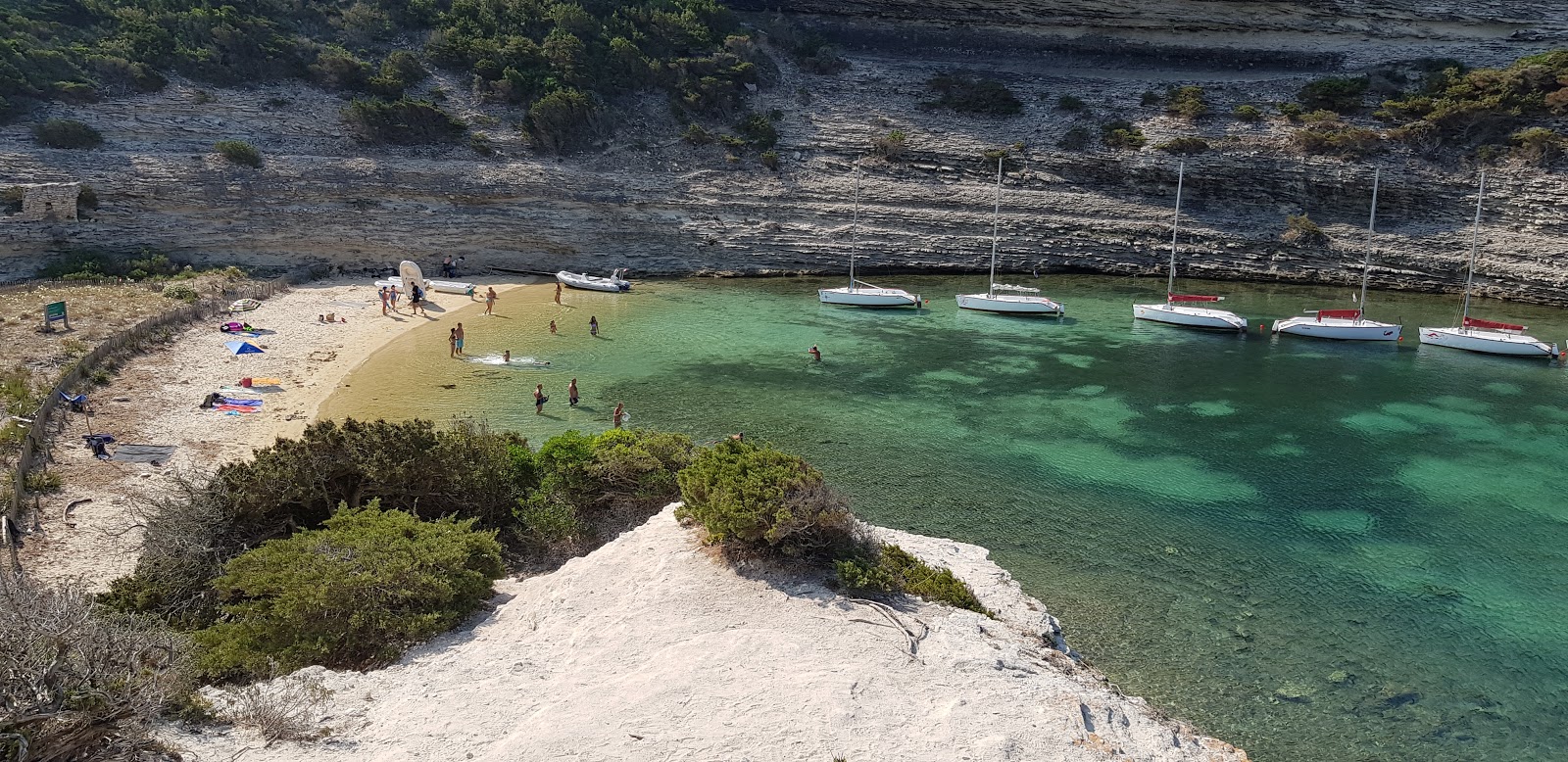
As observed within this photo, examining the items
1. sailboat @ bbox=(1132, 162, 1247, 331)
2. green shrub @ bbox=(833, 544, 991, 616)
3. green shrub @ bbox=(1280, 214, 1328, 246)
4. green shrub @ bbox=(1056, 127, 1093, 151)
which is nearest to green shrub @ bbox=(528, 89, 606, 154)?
green shrub @ bbox=(1056, 127, 1093, 151)

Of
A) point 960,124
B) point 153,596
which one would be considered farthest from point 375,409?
point 960,124

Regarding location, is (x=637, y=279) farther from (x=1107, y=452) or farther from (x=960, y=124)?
(x=1107, y=452)

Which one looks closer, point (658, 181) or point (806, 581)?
point (806, 581)

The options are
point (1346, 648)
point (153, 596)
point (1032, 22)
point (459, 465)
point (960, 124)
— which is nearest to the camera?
point (153, 596)

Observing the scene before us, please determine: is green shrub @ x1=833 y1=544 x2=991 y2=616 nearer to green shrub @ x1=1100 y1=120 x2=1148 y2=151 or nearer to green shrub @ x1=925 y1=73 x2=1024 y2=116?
green shrub @ x1=1100 y1=120 x2=1148 y2=151

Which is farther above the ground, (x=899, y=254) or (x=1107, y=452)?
(x=899, y=254)

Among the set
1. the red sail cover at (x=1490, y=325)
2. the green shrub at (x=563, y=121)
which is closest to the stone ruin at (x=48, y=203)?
the green shrub at (x=563, y=121)

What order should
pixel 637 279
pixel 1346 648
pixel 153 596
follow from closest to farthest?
pixel 153 596 < pixel 1346 648 < pixel 637 279

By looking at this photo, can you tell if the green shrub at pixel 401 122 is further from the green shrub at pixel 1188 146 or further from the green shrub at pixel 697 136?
the green shrub at pixel 1188 146
